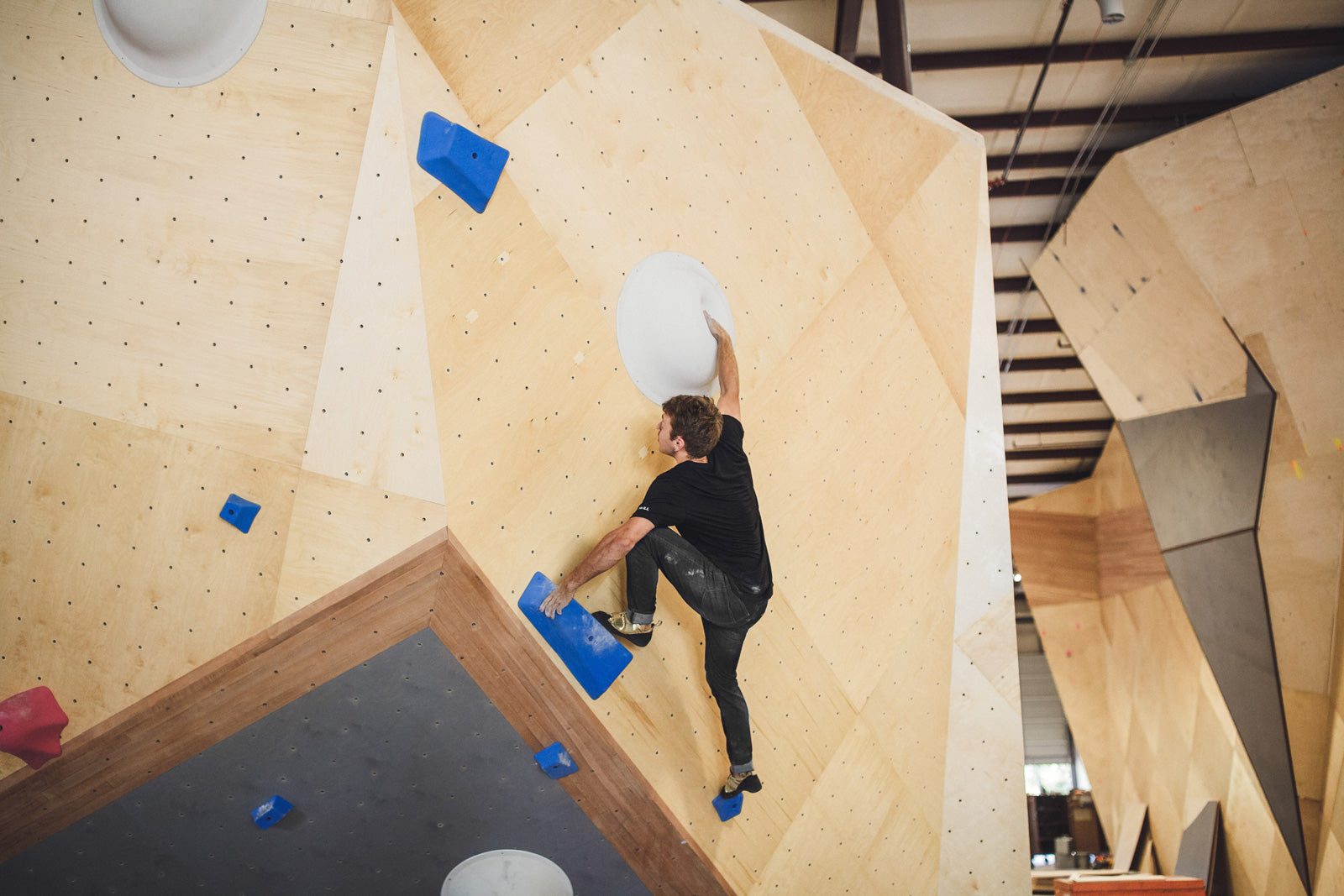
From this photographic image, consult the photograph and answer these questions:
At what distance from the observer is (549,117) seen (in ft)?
9.28

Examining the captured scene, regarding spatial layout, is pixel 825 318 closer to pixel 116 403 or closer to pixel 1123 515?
pixel 116 403

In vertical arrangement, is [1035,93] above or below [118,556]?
above

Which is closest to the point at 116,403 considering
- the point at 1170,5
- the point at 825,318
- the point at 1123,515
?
the point at 825,318

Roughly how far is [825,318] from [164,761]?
2.86m

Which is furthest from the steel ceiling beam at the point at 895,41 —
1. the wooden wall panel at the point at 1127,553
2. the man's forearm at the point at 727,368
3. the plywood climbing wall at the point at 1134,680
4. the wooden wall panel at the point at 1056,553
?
the wooden wall panel at the point at 1056,553

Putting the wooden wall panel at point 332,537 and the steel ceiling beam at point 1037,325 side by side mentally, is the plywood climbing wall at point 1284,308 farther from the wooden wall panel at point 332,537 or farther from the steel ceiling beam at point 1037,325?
the wooden wall panel at point 332,537

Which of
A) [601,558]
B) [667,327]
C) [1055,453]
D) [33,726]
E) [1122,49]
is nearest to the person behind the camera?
[33,726]

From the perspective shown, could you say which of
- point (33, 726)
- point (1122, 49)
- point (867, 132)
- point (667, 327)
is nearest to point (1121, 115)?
point (1122, 49)

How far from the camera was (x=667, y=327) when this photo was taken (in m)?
3.07

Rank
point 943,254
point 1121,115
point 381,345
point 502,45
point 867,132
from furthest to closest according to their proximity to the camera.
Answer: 1. point 1121,115
2. point 943,254
3. point 867,132
4. point 502,45
5. point 381,345

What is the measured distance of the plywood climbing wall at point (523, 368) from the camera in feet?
7.57

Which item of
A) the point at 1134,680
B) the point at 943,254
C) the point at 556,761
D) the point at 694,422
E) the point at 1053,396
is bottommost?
the point at 1134,680

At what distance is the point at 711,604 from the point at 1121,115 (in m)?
6.68

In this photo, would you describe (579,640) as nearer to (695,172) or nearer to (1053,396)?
(695,172)
